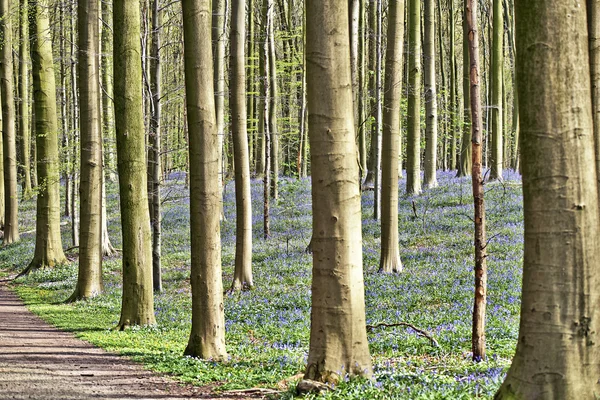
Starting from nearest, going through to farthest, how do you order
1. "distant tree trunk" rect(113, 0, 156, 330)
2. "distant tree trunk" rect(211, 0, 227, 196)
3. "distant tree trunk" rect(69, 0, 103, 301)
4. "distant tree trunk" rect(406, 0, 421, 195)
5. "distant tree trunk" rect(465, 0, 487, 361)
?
"distant tree trunk" rect(465, 0, 487, 361) < "distant tree trunk" rect(113, 0, 156, 330) < "distant tree trunk" rect(69, 0, 103, 301) < "distant tree trunk" rect(211, 0, 227, 196) < "distant tree trunk" rect(406, 0, 421, 195)

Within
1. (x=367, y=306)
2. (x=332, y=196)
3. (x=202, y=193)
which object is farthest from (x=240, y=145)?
(x=332, y=196)

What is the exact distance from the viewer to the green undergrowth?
7875mm

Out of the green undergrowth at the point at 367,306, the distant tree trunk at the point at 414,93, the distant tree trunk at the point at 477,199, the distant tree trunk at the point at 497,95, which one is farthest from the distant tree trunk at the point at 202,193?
the distant tree trunk at the point at 497,95

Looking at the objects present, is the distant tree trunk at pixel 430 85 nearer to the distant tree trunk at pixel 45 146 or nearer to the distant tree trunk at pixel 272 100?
the distant tree trunk at pixel 272 100

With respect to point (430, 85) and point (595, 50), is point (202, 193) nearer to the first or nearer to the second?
point (595, 50)

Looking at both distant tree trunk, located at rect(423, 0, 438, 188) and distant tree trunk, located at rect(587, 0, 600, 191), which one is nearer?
distant tree trunk, located at rect(587, 0, 600, 191)

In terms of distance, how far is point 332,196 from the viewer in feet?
22.0

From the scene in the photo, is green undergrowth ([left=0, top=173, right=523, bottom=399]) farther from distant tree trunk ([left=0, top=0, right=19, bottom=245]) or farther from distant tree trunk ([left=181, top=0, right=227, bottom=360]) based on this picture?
distant tree trunk ([left=0, top=0, right=19, bottom=245])

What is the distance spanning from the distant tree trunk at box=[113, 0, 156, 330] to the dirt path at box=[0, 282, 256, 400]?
1476 millimetres

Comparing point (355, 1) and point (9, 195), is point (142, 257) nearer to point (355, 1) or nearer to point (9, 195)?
point (355, 1)

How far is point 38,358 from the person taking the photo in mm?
9688

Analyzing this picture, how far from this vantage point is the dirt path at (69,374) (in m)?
7.52

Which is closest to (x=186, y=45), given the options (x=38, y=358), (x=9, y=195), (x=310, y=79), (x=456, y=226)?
(x=310, y=79)

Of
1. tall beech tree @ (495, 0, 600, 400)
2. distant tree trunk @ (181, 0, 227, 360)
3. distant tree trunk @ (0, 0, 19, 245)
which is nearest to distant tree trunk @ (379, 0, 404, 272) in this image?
distant tree trunk @ (181, 0, 227, 360)
